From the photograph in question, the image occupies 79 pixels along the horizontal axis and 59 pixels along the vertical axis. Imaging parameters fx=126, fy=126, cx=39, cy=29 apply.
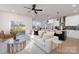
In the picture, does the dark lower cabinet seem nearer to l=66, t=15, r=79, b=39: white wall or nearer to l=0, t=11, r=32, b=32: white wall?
l=66, t=15, r=79, b=39: white wall

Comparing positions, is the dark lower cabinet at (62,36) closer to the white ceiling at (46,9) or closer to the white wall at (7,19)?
the white ceiling at (46,9)

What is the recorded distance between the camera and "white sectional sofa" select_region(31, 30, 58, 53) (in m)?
3.31

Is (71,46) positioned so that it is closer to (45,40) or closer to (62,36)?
(62,36)

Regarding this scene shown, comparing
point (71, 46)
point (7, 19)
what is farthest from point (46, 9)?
point (71, 46)

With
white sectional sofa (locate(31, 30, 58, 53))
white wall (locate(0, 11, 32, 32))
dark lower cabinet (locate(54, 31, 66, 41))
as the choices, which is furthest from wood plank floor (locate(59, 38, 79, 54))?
white wall (locate(0, 11, 32, 32))

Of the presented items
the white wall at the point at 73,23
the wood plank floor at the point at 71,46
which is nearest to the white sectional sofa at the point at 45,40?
the wood plank floor at the point at 71,46

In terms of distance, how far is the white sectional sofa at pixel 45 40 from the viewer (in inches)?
130

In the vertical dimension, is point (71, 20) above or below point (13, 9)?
below
